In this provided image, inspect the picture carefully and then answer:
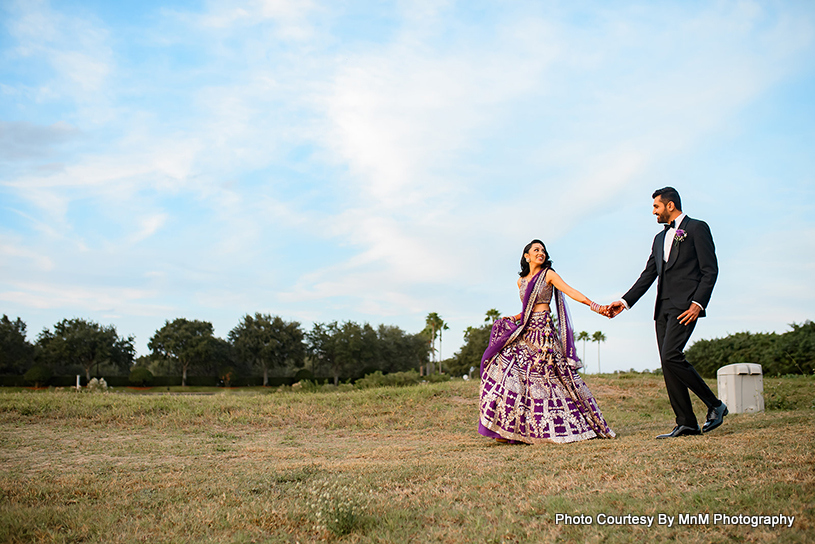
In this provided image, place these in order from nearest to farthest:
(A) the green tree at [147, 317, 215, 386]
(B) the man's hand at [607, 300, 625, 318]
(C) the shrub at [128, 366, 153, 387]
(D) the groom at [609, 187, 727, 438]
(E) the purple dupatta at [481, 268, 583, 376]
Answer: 1. (D) the groom at [609, 187, 727, 438]
2. (B) the man's hand at [607, 300, 625, 318]
3. (E) the purple dupatta at [481, 268, 583, 376]
4. (C) the shrub at [128, 366, 153, 387]
5. (A) the green tree at [147, 317, 215, 386]

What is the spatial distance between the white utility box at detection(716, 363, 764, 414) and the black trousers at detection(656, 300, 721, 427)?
4288 mm

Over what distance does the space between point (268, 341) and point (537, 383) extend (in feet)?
180

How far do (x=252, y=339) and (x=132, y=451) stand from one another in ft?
175

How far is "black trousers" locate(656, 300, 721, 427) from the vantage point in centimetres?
584

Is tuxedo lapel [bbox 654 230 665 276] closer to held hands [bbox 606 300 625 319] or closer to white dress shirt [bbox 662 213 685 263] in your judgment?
white dress shirt [bbox 662 213 685 263]

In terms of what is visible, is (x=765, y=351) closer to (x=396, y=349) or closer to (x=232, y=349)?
(x=396, y=349)

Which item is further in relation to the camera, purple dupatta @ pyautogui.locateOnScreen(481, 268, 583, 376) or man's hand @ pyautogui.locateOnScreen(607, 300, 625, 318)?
purple dupatta @ pyautogui.locateOnScreen(481, 268, 583, 376)

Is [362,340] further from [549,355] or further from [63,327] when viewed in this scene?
[549,355]

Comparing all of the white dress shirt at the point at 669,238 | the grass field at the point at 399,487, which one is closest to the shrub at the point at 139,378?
the grass field at the point at 399,487

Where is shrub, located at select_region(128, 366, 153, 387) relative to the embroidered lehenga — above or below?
below

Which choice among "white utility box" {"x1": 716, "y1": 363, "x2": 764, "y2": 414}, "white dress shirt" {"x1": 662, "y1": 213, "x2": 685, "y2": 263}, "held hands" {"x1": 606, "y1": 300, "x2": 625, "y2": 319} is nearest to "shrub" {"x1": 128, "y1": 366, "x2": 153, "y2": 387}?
"white utility box" {"x1": 716, "y1": 363, "x2": 764, "y2": 414}

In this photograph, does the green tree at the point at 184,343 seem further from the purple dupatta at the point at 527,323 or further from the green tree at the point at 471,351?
the purple dupatta at the point at 527,323

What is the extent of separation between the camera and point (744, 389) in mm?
9680

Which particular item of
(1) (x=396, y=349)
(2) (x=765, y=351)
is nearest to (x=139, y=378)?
(1) (x=396, y=349)
